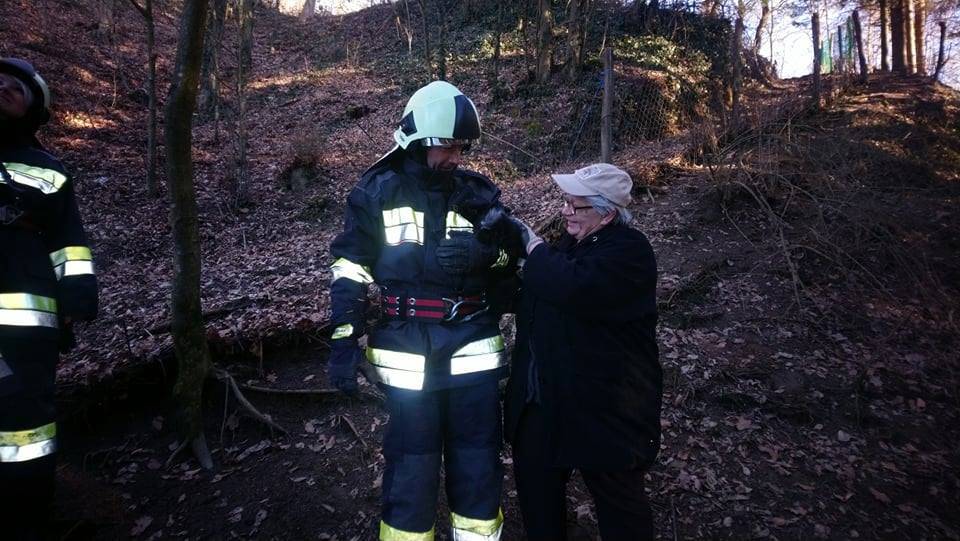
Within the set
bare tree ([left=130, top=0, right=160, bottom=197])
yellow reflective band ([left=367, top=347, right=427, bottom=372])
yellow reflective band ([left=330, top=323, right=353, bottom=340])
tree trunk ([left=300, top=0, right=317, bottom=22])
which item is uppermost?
tree trunk ([left=300, top=0, right=317, bottom=22])

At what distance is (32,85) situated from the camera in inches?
104

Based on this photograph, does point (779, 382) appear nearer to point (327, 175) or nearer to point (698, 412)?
point (698, 412)

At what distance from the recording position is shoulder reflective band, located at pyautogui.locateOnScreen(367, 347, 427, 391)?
2514 mm

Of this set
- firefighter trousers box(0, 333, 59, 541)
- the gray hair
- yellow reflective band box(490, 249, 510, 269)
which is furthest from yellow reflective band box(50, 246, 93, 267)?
the gray hair

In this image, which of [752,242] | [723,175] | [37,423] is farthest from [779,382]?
[37,423]

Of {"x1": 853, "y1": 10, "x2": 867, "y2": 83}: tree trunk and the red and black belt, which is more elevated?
{"x1": 853, "y1": 10, "x2": 867, "y2": 83}: tree trunk

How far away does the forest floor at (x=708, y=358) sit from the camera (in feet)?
11.8

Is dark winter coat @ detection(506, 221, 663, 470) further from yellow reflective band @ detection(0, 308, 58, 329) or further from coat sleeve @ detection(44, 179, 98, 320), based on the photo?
yellow reflective band @ detection(0, 308, 58, 329)

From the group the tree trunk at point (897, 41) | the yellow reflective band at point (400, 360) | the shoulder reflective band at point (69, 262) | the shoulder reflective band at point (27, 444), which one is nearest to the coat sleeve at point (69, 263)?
the shoulder reflective band at point (69, 262)

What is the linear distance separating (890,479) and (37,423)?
Answer: 5.71 metres

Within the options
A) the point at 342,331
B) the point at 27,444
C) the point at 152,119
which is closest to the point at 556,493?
the point at 342,331

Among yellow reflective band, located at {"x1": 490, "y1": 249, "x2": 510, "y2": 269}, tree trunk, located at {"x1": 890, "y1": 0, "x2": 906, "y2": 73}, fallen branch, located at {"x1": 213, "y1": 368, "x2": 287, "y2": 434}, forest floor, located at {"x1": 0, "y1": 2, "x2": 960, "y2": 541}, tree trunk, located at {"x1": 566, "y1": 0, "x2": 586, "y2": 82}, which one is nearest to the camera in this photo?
yellow reflective band, located at {"x1": 490, "y1": 249, "x2": 510, "y2": 269}

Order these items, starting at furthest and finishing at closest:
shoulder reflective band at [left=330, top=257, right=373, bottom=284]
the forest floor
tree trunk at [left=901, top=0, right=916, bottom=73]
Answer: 1. tree trunk at [left=901, top=0, right=916, bottom=73]
2. the forest floor
3. shoulder reflective band at [left=330, top=257, right=373, bottom=284]

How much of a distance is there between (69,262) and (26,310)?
13.0 inches
